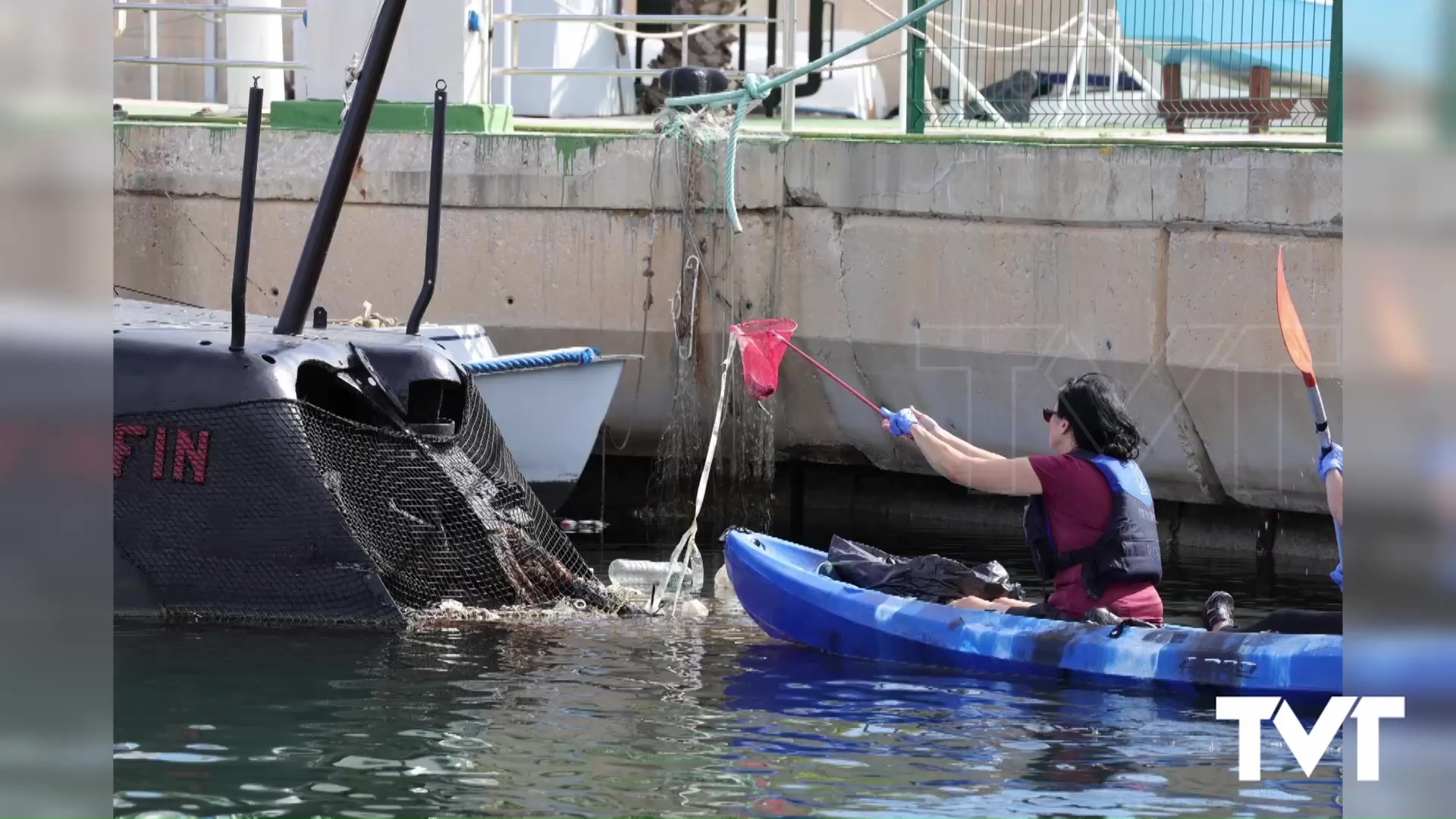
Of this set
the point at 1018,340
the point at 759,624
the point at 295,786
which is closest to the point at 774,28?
the point at 1018,340

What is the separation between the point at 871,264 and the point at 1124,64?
1.76m

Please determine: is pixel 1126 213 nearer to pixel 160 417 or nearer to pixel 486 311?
pixel 486 311

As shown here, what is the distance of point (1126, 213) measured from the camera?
9.48 m

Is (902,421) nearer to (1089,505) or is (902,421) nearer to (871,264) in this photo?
(1089,505)

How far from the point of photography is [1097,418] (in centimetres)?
664

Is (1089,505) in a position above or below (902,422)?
below

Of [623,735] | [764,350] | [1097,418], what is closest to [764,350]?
[764,350]

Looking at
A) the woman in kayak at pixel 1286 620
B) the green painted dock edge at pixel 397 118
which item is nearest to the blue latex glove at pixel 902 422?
the woman in kayak at pixel 1286 620

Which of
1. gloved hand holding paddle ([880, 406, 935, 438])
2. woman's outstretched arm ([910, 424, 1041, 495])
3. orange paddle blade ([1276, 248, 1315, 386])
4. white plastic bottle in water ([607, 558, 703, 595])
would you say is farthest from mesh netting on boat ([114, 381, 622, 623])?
orange paddle blade ([1276, 248, 1315, 386])

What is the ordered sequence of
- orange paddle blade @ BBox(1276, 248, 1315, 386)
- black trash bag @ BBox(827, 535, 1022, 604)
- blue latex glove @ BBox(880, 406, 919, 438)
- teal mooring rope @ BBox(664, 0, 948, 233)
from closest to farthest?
1. orange paddle blade @ BBox(1276, 248, 1315, 386)
2. blue latex glove @ BBox(880, 406, 919, 438)
3. black trash bag @ BBox(827, 535, 1022, 604)
4. teal mooring rope @ BBox(664, 0, 948, 233)

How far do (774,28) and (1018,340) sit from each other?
9.31m

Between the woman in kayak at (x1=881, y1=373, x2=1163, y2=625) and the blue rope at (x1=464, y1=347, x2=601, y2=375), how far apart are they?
12.1 feet

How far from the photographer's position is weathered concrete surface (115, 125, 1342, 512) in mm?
9258

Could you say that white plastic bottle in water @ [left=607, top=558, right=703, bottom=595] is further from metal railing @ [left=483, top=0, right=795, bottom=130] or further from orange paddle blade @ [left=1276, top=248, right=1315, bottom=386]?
metal railing @ [left=483, top=0, right=795, bottom=130]
